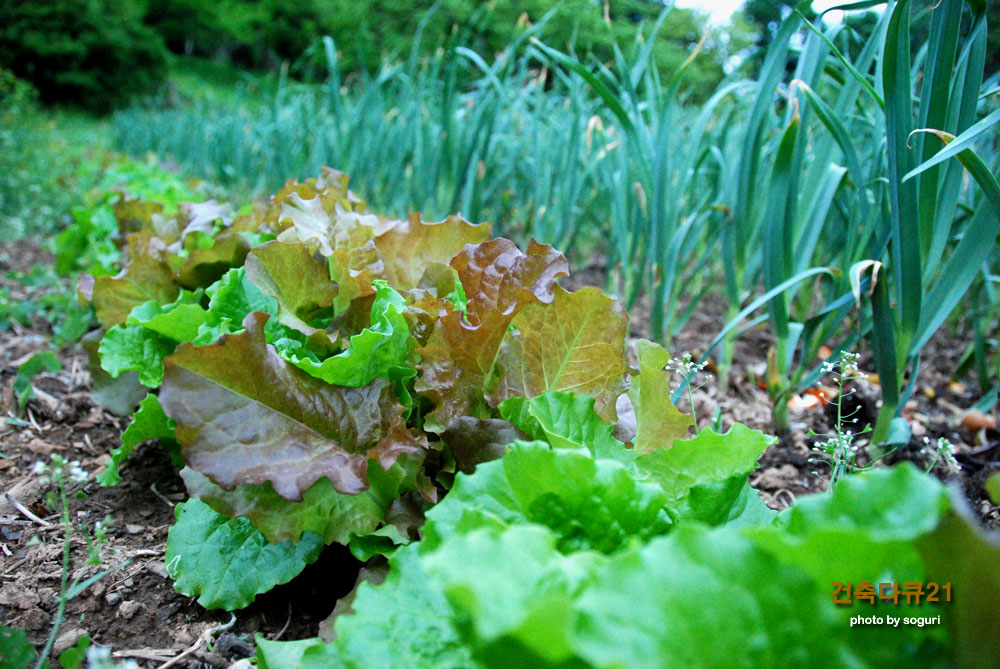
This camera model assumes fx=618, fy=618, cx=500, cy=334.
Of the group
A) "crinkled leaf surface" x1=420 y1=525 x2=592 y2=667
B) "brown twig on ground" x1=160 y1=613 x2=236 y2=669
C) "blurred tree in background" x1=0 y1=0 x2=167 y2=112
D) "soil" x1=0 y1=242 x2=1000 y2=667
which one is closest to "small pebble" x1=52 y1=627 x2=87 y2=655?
"soil" x1=0 y1=242 x2=1000 y2=667

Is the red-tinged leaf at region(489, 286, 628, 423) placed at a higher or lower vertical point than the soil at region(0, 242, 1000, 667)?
higher

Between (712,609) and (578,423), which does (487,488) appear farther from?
(712,609)

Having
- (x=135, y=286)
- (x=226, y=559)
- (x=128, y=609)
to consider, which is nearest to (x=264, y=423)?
(x=226, y=559)

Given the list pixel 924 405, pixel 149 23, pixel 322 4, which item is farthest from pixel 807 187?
pixel 149 23

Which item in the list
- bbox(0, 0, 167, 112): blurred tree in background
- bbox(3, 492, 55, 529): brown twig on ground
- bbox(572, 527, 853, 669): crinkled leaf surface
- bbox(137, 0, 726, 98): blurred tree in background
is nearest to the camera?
bbox(572, 527, 853, 669): crinkled leaf surface

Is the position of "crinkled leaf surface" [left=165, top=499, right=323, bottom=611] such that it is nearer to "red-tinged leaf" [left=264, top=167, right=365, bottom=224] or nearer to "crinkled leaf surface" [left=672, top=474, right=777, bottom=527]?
"crinkled leaf surface" [left=672, top=474, right=777, bottom=527]

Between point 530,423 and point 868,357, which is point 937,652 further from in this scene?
point 868,357

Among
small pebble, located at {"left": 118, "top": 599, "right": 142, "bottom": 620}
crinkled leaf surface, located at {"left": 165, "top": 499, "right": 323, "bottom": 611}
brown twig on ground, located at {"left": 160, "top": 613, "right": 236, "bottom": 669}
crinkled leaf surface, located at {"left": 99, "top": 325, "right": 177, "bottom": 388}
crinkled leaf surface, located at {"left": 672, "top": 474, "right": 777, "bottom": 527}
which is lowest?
small pebble, located at {"left": 118, "top": 599, "right": 142, "bottom": 620}
